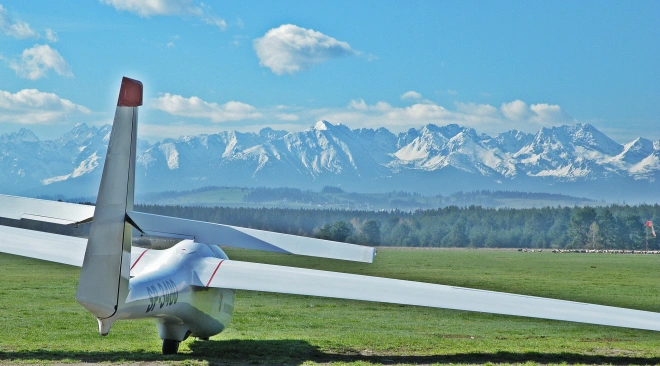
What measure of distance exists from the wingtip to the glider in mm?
14

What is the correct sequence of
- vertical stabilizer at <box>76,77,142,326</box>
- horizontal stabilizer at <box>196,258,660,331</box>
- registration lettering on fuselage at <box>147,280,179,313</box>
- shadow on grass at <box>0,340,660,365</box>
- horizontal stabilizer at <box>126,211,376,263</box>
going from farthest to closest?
shadow on grass at <box>0,340,660,365</box>
horizontal stabilizer at <box>196,258,660,331</box>
registration lettering on fuselage at <box>147,280,179,313</box>
horizontal stabilizer at <box>126,211,376,263</box>
vertical stabilizer at <box>76,77,142,326</box>

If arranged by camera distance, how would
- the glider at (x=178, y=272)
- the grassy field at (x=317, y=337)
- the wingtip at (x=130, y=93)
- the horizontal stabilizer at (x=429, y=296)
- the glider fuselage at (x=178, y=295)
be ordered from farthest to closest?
1. the grassy field at (x=317, y=337)
2. the horizontal stabilizer at (x=429, y=296)
3. the glider fuselage at (x=178, y=295)
4. the glider at (x=178, y=272)
5. the wingtip at (x=130, y=93)

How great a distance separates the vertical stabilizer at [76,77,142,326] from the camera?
1141 centimetres

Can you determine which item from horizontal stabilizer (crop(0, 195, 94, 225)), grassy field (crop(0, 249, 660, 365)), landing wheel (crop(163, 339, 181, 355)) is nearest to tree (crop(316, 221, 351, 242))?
grassy field (crop(0, 249, 660, 365))

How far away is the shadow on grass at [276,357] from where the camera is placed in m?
17.4

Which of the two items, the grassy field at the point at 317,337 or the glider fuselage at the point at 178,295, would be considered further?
the grassy field at the point at 317,337

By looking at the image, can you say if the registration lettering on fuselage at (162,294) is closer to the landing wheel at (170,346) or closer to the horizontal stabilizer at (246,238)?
the landing wheel at (170,346)

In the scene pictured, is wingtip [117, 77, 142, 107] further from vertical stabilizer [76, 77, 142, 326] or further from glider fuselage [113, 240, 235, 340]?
glider fuselage [113, 240, 235, 340]

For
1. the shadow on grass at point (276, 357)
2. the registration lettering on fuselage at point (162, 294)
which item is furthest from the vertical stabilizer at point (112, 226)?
the shadow on grass at point (276, 357)

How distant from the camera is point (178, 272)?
1630 centimetres

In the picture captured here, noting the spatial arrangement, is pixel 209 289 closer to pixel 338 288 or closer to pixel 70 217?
pixel 338 288

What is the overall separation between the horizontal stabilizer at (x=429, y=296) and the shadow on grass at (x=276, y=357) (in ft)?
8.38

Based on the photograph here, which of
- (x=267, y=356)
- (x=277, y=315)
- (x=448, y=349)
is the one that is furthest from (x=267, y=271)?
(x=277, y=315)

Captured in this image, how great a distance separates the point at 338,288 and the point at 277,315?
15.4 meters
